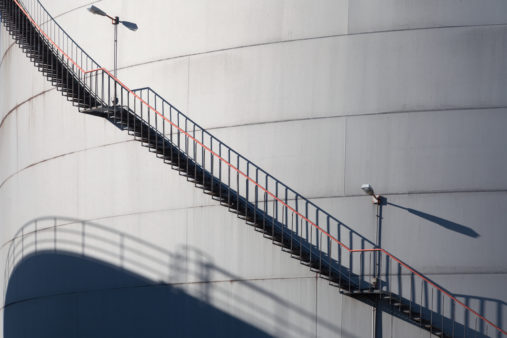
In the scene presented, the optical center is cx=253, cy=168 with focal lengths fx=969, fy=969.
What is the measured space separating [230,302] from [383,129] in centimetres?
564

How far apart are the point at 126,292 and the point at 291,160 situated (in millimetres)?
5715

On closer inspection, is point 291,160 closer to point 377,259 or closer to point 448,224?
point 377,259

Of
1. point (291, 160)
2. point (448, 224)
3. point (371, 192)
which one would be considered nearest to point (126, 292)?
point (291, 160)

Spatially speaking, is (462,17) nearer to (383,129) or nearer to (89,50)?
(383,129)

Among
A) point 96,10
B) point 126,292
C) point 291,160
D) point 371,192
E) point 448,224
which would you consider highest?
point 96,10

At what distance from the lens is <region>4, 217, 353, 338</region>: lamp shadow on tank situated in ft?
77.5

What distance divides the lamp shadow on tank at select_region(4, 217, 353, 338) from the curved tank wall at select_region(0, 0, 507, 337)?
0.05 m

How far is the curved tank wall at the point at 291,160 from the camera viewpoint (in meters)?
22.5

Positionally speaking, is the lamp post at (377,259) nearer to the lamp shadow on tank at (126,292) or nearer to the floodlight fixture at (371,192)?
the floodlight fixture at (371,192)

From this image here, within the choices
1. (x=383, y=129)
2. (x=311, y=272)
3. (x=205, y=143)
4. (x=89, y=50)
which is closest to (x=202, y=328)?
(x=311, y=272)

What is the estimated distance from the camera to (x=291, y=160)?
23594 millimetres

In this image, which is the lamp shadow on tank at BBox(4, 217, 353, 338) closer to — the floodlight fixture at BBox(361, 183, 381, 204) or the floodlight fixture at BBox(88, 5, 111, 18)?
the floodlight fixture at BBox(361, 183, 381, 204)

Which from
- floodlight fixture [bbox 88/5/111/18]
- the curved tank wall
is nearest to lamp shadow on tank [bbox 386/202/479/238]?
the curved tank wall

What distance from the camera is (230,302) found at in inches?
938
